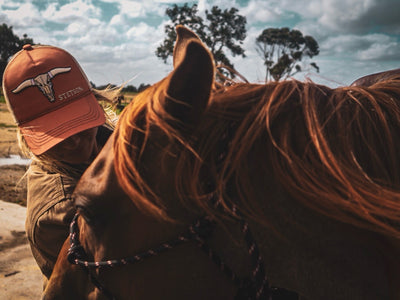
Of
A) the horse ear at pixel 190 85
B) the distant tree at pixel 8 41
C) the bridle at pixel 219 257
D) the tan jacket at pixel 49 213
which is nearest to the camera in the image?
the horse ear at pixel 190 85

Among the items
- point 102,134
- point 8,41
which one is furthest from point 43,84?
point 8,41

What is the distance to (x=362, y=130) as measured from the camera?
42.7 inches

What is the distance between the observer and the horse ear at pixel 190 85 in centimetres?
96

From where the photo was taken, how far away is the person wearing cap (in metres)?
1.92

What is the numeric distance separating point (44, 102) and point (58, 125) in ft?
0.55

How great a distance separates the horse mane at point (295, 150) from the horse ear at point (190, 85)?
0.14 feet

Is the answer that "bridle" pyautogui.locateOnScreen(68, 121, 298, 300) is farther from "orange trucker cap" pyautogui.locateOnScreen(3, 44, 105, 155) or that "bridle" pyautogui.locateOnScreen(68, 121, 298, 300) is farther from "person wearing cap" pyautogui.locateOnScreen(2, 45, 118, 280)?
"orange trucker cap" pyautogui.locateOnScreen(3, 44, 105, 155)

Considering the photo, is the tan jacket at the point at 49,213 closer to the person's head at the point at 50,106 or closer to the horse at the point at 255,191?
the person's head at the point at 50,106

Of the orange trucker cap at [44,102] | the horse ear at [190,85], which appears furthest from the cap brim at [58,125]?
the horse ear at [190,85]

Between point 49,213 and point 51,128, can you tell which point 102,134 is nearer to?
point 51,128

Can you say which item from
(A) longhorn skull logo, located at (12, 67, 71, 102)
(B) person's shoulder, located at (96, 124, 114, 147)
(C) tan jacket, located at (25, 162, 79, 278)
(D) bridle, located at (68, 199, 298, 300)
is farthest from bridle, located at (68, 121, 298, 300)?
(B) person's shoulder, located at (96, 124, 114, 147)

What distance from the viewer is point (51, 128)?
1961 millimetres

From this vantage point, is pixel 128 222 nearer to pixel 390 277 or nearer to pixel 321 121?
pixel 321 121

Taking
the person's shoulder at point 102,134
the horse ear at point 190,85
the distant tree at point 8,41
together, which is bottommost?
the distant tree at point 8,41
